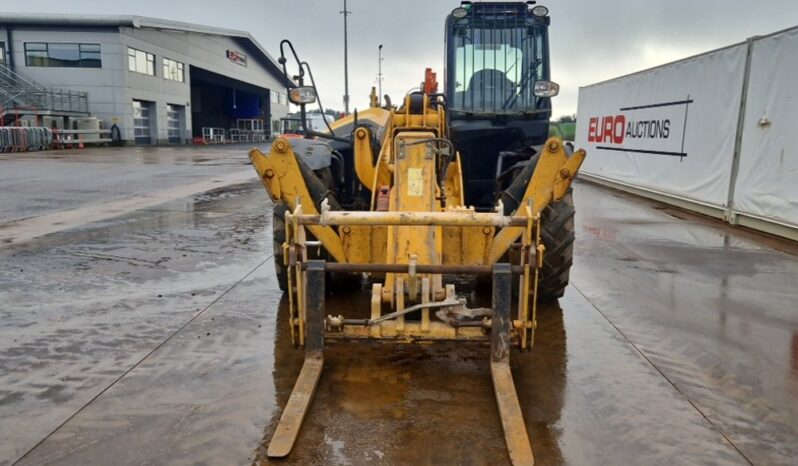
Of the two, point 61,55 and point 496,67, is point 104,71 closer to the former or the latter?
point 61,55

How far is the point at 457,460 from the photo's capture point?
298 cm

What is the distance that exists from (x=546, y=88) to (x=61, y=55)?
39673 millimetres

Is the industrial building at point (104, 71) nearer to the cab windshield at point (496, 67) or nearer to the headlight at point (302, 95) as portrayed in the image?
the cab windshield at point (496, 67)

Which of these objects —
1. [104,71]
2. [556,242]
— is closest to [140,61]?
[104,71]

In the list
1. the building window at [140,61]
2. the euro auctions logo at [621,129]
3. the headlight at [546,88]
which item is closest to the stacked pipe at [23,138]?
the building window at [140,61]

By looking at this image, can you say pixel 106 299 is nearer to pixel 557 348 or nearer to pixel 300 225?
pixel 300 225

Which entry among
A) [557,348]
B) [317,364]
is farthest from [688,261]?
[317,364]

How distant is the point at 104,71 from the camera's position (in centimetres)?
3775

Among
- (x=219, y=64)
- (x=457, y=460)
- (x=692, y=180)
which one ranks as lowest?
(x=457, y=460)

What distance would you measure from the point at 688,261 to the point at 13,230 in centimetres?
952

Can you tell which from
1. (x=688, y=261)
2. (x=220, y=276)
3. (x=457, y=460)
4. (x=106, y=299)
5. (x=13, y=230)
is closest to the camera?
(x=457, y=460)

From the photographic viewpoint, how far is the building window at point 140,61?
3866 centimetres

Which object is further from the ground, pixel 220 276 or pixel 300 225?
pixel 300 225

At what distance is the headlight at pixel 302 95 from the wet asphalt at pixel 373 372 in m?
1.80
